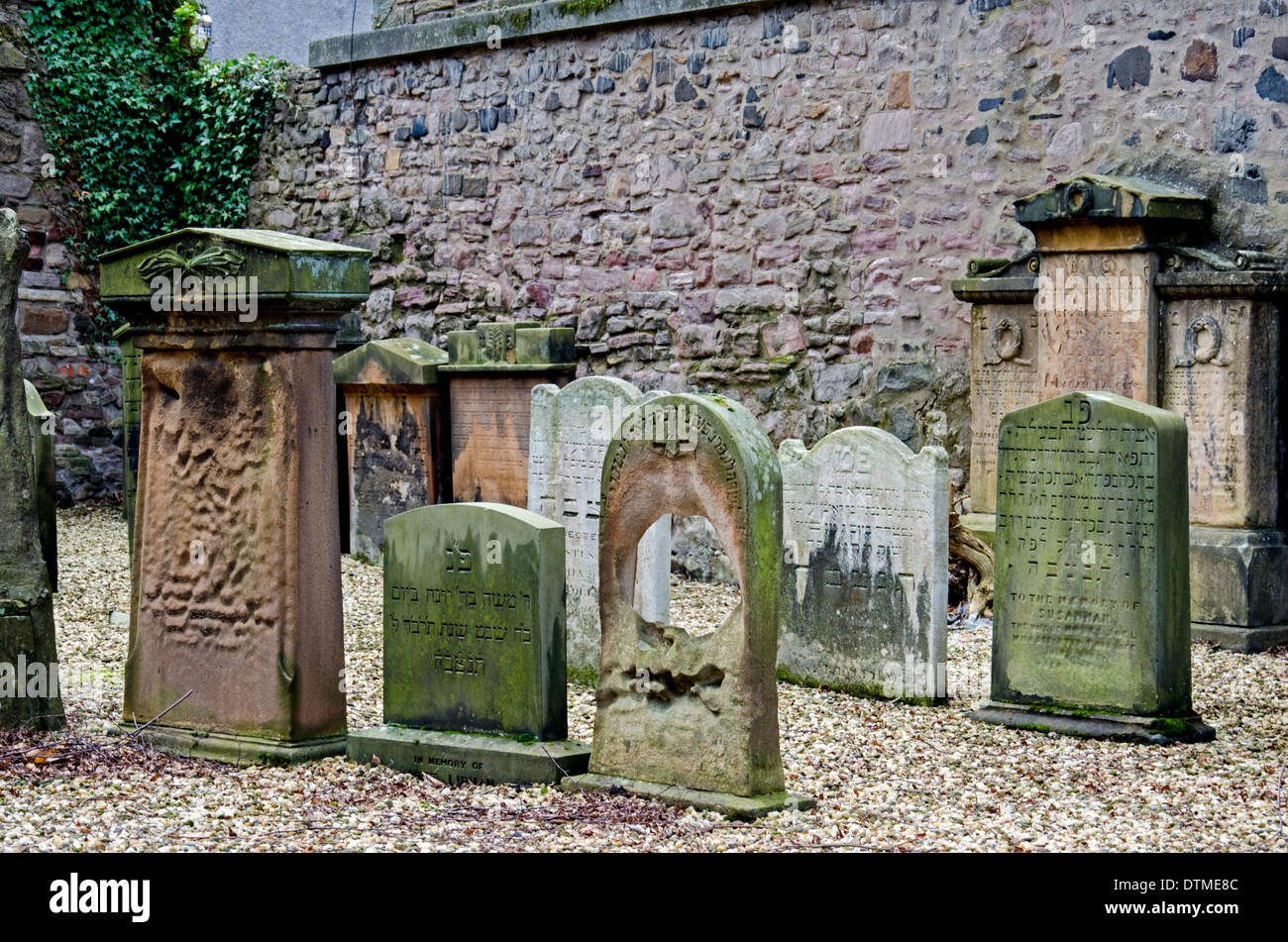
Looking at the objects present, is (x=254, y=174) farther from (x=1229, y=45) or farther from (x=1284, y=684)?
(x=1284, y=684)

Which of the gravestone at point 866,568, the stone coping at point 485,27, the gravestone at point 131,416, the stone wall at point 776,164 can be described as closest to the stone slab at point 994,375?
the stone wall at point 776,164

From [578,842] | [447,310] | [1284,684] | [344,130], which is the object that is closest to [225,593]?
[578,842]

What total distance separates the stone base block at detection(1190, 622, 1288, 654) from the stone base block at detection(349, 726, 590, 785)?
3902 millimetres

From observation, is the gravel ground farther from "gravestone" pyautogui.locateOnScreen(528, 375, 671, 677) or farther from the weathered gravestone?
"gravestone" pyautogui.locateOnScreen(528, 375, 671, 677)

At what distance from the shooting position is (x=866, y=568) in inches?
279

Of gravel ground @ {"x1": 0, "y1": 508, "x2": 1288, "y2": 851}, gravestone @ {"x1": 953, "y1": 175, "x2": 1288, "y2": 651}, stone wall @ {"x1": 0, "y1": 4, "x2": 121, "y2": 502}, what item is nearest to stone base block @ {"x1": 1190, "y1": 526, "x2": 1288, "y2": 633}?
gravestone @ {"x1": 953, "y1": 175, "x2": 1288, "y2": 651}

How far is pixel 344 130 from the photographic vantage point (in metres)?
13.0

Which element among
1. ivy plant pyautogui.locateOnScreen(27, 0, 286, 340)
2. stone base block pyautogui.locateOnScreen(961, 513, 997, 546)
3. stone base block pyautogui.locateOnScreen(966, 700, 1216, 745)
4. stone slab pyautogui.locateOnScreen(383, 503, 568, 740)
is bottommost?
stone base block pyautogui.locateOnScreen(966, 700, 1216, 745)

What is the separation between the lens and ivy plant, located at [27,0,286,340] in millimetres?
13555

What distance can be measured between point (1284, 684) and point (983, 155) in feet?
12.0

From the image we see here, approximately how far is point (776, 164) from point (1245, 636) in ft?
14.0

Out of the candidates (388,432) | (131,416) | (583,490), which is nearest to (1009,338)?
(583,490)

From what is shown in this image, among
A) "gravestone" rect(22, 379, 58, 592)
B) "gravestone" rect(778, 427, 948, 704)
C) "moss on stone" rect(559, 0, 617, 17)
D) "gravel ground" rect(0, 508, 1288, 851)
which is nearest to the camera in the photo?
"gravel ground" rect(0, 508, 1288, 851)

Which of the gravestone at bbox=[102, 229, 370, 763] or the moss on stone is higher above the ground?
the moss on stone
